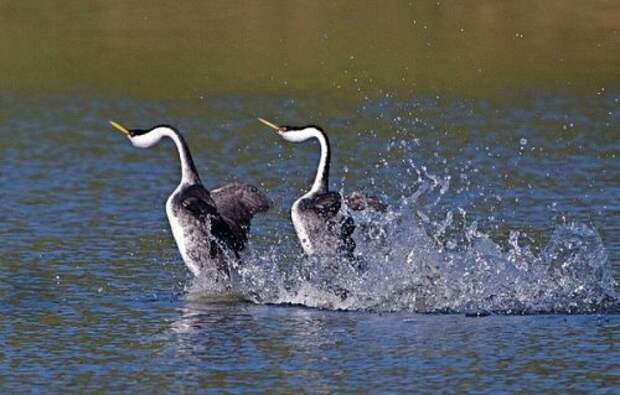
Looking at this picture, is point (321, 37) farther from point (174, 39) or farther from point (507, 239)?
point (507, 239)

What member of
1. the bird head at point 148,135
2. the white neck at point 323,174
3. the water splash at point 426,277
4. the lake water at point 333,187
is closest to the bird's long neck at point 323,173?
the white neck at point 323,174

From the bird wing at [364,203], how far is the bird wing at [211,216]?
843 mm

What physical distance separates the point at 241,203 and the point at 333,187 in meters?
3.74

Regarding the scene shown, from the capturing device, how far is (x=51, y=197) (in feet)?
57.9

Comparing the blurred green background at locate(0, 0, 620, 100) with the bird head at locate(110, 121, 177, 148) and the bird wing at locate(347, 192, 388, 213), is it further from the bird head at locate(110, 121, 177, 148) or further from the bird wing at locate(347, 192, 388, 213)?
the bird wing at locate(347, 192, 388, 213)

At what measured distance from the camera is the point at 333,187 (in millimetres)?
18281

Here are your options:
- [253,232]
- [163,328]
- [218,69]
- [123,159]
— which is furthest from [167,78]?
[163,328]

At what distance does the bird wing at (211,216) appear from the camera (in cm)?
1398

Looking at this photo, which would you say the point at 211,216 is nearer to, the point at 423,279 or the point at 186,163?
the point at 186,163

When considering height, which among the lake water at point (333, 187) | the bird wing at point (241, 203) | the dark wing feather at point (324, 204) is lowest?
the lake water at point (333, 187)

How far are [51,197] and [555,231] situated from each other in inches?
195

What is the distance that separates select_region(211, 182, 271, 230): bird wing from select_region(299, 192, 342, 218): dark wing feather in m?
0.41

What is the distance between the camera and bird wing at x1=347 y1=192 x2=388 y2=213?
565 inches

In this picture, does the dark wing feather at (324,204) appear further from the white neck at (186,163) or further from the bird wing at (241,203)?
the white neck at (186,163)
